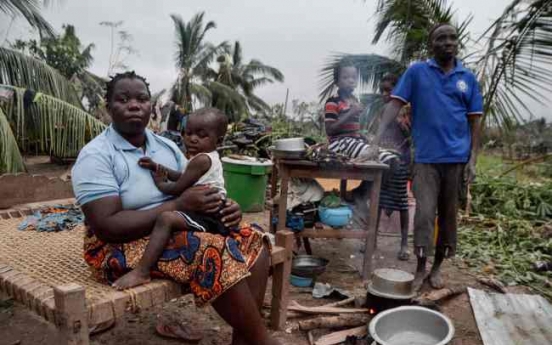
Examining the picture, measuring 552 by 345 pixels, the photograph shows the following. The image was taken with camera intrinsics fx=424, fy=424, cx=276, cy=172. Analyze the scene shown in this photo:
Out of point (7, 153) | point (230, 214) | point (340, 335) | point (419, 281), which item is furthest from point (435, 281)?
point (7, 153)

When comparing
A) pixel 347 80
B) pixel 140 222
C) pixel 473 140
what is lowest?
pixel 140 222

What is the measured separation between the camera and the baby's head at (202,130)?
201 cm

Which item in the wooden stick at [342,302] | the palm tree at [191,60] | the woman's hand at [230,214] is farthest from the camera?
the palm tree at [191,60]

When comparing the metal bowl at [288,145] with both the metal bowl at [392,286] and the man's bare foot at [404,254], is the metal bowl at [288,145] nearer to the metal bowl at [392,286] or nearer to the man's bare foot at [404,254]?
the metal bowl at [392,286]

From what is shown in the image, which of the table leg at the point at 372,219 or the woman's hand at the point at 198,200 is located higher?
the woman's hand at the point at 198,200

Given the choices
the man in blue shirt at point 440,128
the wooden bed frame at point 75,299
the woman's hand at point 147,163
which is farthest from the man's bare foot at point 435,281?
the woman's hand at point 147,163

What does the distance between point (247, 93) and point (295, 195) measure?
2106 cm

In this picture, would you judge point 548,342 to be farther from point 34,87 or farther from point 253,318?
point 34,87

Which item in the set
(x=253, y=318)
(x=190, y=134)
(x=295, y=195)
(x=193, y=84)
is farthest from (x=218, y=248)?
(x=193, y=84)

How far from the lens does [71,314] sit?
151 centimetres

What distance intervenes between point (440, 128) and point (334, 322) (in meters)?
1.54

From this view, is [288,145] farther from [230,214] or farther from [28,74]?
[28,74]

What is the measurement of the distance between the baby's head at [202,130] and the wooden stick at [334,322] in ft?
4.11

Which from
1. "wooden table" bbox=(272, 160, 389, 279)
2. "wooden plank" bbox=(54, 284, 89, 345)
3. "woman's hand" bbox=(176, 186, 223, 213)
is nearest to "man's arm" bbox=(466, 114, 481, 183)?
"wooden table" bbox=(272, 160, 389, 279)
